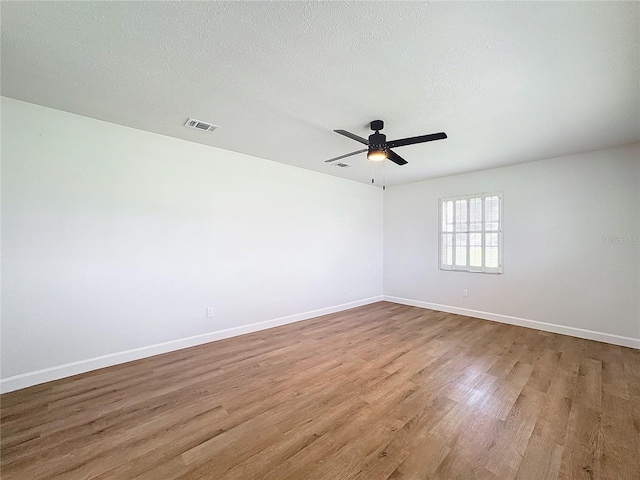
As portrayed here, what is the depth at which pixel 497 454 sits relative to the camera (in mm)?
1695

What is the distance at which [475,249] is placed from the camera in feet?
16.1

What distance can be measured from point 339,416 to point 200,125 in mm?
3189

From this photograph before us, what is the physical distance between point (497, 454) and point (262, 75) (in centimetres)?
311

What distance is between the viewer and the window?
4.67m

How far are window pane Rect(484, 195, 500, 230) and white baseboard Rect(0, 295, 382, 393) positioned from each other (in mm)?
3726

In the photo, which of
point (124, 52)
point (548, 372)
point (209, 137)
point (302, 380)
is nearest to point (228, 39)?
point (124, 52)

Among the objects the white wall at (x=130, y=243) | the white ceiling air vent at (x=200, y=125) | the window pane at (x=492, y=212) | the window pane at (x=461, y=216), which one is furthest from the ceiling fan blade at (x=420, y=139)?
the window pane at (x=461, y=216)

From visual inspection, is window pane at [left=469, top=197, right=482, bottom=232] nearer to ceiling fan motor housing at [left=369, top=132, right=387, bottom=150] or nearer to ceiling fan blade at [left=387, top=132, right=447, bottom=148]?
ceiling fan blade at [left=387, top=132, right=447, bottom=148]

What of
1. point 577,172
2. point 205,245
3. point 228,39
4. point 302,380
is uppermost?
point 228,39

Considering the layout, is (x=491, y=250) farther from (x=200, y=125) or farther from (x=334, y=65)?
(x=200, y=125)

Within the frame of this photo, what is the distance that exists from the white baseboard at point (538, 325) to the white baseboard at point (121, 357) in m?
2.78

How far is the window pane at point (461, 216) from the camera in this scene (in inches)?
198

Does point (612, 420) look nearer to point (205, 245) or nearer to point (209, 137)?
point (205, 245)

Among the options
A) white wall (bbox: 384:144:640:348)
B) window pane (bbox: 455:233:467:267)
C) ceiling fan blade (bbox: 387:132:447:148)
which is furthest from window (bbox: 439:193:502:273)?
ceiling fan blade (bbox: 387:132:447:148)
